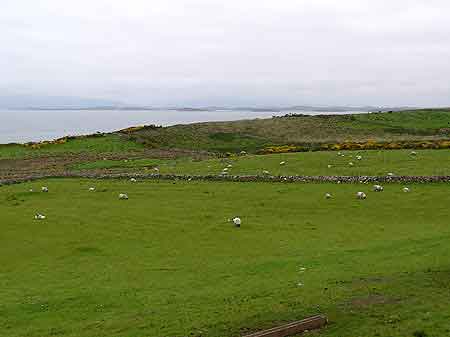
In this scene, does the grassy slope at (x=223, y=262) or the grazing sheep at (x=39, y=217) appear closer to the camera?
the grassy slope at (x=223, y=262)

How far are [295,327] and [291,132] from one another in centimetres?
7709

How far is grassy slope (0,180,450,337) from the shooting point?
15086mm

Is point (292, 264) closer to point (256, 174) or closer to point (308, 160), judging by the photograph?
point (256, 174)

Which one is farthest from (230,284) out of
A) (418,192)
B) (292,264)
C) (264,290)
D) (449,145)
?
(449,145)

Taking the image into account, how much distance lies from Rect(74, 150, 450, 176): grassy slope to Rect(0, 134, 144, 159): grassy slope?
1623cm

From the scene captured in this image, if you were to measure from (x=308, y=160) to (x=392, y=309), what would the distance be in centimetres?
3304

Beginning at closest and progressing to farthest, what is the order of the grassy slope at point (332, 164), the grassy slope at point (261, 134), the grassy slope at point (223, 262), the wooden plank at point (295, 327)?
the wooden plank at point (295, 327)
the grassy slope at point (223, 262)
the grassy slope at point (332, 164)
the grassy slope at point (261, 134)

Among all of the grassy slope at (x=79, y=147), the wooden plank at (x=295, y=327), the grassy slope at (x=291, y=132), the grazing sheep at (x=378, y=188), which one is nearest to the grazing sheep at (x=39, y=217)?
the wooden plank at (x=295, y=327)

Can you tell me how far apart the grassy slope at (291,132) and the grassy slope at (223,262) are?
4332cm

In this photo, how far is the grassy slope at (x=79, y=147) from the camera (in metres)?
66.9

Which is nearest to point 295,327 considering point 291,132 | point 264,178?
point 264,178

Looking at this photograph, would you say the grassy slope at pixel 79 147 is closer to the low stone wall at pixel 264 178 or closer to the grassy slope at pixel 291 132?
the grassy slope at pixel 291 132

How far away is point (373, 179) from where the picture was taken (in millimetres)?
36812

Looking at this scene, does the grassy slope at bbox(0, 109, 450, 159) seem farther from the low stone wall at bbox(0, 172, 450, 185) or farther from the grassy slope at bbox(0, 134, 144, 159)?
the low stone wall at bbox(0, 172, 450, 185)
